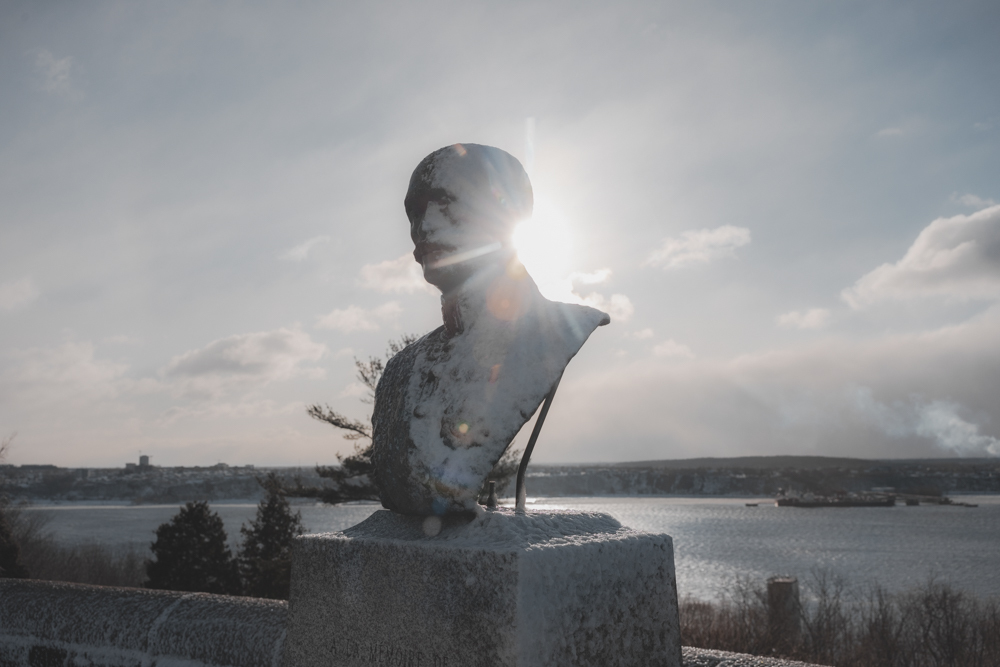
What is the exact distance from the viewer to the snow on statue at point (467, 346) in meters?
1.89

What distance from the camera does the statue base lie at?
160 centimetres

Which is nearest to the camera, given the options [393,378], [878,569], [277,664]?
[393,378]

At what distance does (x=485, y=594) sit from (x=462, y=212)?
3.69 ft

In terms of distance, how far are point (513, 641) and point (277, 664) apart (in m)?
1.29

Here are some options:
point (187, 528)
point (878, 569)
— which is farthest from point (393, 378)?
point (878, 569)

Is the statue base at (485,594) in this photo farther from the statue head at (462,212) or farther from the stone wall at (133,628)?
the statue head at (462,212)

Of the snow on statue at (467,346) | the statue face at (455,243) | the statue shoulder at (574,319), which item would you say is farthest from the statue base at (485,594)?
the statue face at (455,243)

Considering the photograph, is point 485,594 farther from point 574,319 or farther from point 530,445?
point 574,319

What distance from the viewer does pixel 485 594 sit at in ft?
5.28

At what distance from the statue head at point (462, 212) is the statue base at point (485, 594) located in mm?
768

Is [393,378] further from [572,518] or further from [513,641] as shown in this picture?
[513,641]

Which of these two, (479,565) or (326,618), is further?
(326,618)

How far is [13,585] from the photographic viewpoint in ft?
10.8

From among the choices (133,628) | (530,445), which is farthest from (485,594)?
(133,628)
